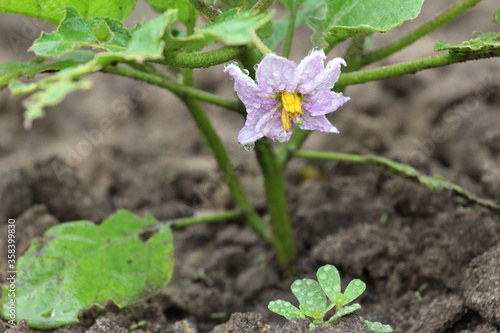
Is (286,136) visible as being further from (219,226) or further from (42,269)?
(219,226)

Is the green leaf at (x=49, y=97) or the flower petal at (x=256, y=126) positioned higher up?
the flower petal at (x=256, y=126)

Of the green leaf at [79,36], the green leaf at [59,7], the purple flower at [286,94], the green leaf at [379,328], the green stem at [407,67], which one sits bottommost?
the green leaf at [379,328]

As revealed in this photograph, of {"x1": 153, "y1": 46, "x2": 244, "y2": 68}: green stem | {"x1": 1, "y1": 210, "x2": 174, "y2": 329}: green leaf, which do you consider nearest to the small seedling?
{"x1": 1, "y1": 210, "x2": 174, "y2": 329}: green leaf

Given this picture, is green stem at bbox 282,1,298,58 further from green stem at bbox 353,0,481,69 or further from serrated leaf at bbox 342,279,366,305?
serrated leaf at bbox 342,279,366,305

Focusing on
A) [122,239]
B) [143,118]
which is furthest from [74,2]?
[143,118]

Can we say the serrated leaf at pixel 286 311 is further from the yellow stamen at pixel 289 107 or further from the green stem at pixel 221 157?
the green stem at pixel 221 157

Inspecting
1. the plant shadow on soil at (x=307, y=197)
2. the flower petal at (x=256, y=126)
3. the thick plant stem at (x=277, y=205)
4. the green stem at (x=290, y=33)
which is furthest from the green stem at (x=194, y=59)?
the plant shadow on soil at (x=307, y=197)
